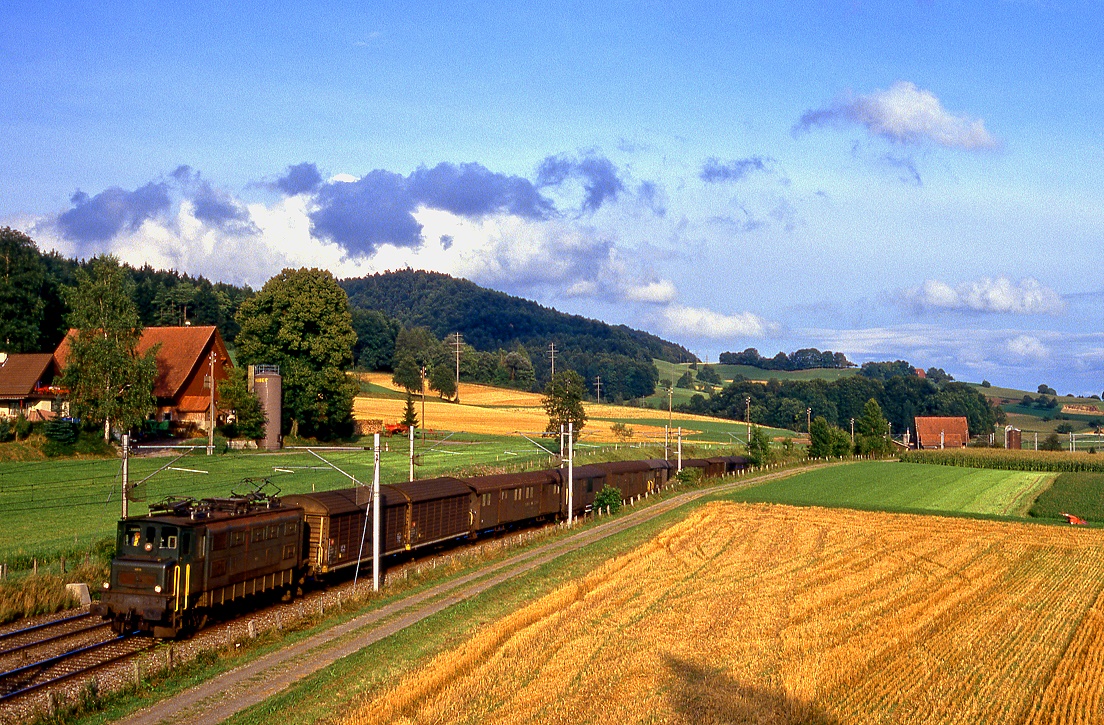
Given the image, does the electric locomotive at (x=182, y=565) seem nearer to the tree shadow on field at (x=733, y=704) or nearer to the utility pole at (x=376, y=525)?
the utility pole at (x=376, y=525)

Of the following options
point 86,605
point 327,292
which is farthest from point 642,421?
point 86,605

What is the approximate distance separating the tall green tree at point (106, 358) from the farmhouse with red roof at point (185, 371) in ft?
22.6

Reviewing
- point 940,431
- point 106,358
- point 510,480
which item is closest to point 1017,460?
point 940,431

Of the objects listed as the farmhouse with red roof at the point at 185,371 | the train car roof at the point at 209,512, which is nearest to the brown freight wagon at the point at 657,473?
the farmhouse with red roof at the point at 185,371

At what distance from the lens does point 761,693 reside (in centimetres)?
1969

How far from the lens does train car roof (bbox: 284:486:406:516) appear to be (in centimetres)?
3469

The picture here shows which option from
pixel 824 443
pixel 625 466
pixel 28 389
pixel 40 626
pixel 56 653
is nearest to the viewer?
pixel 56 653

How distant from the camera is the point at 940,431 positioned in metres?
166

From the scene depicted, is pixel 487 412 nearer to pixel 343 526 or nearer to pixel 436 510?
pixel 436 510

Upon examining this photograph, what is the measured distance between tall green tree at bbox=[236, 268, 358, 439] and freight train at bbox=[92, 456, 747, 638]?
135 ft

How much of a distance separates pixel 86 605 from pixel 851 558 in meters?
30.8

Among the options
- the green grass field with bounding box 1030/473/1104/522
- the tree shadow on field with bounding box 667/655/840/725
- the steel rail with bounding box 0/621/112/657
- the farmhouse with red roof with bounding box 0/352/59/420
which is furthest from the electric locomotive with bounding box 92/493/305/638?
the farmhouse with red roof with bounding box 0/352/59/420

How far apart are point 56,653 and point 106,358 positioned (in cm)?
5027

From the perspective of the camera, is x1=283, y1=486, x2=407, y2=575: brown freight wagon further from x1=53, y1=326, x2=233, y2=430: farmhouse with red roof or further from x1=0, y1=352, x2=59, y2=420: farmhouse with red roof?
x1=0, y1=352, x2=59, y2=420: farmhouse with red roof
